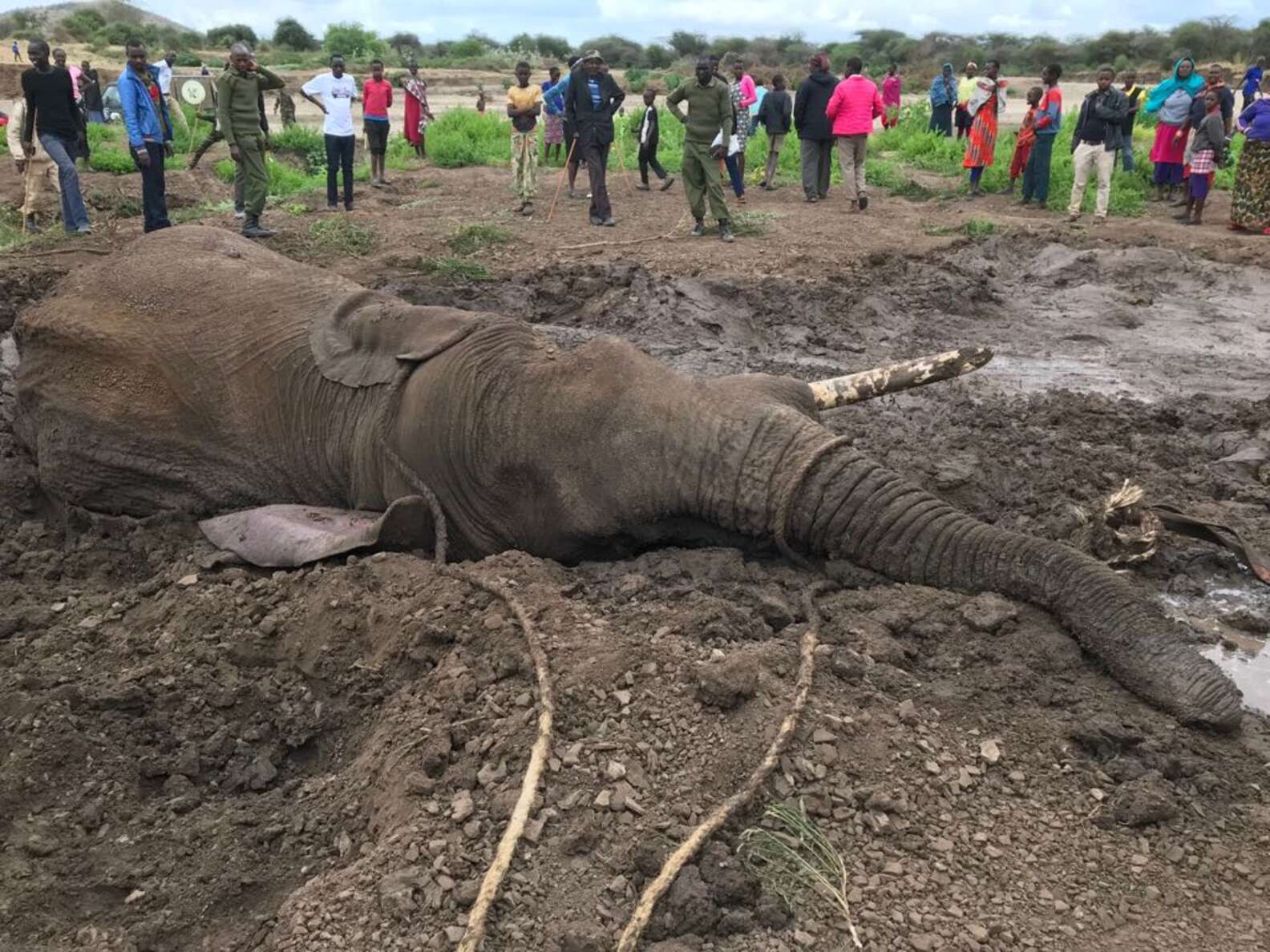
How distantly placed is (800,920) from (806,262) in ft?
31.7

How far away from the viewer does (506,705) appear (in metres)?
3.52

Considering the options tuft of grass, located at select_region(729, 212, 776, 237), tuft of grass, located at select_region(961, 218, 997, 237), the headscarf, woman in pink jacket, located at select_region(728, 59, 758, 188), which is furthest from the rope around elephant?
the headscarf

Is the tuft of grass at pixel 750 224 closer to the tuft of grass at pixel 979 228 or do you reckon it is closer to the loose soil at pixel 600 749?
the tuft of grass at pixel 979 228

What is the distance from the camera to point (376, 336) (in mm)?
5465

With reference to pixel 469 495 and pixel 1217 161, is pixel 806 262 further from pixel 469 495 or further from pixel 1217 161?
pixel 469 495

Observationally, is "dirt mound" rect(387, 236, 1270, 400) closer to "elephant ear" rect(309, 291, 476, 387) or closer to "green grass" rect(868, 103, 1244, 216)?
"elephant ear" rect(309, 291, 476, 387)

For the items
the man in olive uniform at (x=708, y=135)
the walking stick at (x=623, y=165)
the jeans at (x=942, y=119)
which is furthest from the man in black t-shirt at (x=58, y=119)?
the jeans at (x=942, y=119)

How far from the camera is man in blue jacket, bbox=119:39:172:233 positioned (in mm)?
12039

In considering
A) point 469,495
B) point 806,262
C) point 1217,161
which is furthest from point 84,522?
point 1217,161

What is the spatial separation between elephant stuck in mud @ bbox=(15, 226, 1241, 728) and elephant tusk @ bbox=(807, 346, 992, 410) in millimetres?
259

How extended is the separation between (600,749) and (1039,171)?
15311mm

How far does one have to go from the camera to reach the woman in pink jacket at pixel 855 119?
52.1 feet

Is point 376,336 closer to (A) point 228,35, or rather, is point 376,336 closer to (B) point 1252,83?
(B) point 1252,83

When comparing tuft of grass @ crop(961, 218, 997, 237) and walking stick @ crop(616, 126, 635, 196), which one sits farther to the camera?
walking stick @ crop(616, 126, 635, 196)
